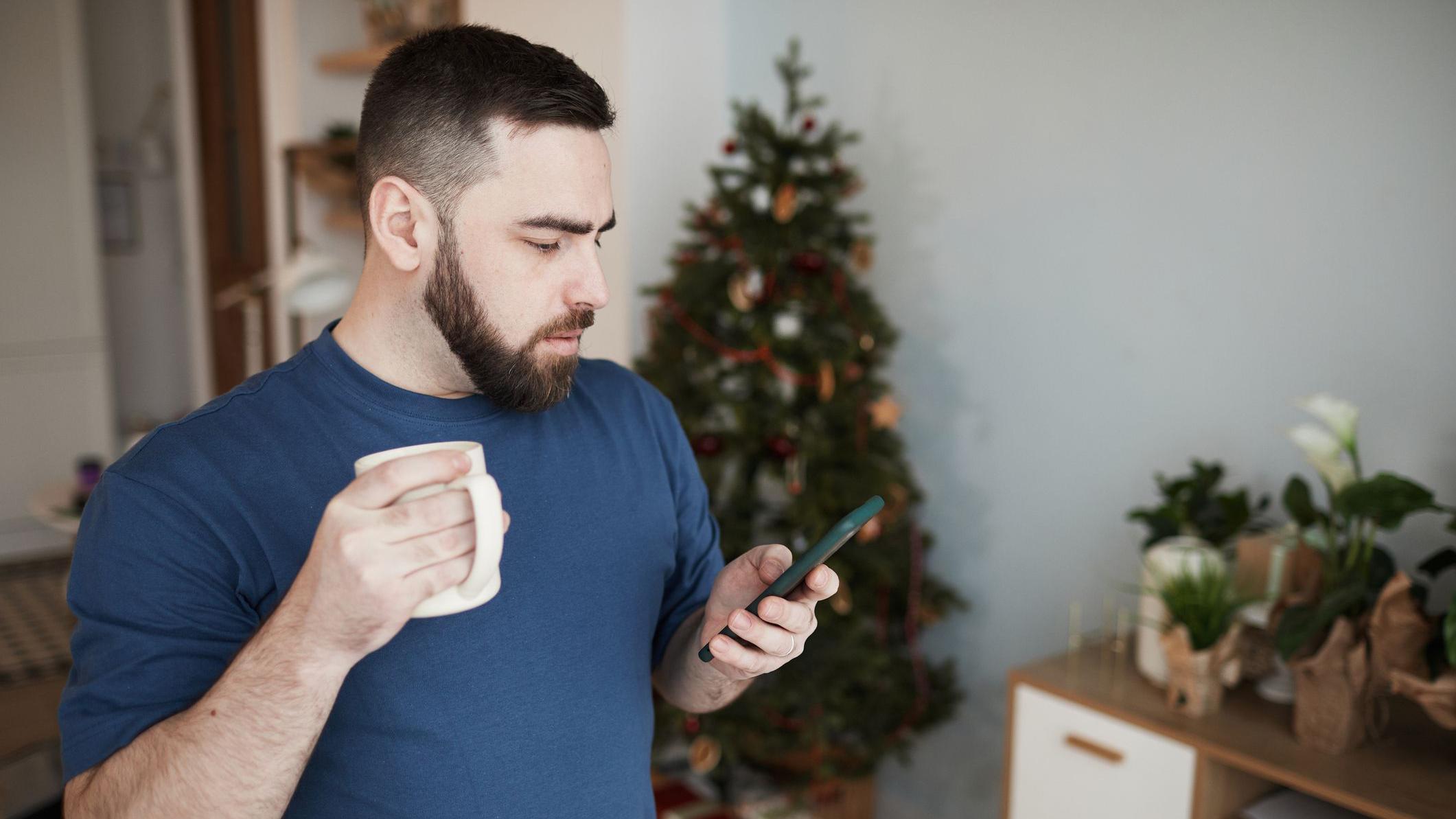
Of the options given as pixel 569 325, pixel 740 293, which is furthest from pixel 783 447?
pixel 569 325

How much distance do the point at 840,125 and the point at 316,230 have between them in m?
2.52

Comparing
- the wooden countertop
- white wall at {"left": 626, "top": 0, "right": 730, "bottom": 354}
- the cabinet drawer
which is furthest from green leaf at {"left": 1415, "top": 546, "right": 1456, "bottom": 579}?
the wooden countertop

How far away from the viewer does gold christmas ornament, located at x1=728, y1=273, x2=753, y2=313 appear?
7.52 feet

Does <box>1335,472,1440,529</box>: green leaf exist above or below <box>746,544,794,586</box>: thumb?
below

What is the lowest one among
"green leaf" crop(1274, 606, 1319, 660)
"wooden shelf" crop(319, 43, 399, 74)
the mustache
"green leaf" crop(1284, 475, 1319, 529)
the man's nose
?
"green leaf" crop(1274, 606, 1319, 660)

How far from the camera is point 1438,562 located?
1.57 metres

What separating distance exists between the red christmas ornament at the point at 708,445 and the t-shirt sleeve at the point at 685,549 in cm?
101

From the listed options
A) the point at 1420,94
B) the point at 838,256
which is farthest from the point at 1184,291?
the point at 838,256

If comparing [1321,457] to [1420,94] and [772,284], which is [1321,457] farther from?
[772,284]

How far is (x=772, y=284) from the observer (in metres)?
2.31

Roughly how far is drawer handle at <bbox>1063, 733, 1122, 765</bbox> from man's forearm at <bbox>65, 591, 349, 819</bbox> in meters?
1.36

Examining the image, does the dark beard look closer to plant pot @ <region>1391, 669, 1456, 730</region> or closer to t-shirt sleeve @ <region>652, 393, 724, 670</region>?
t-shirt sleeve @ <region>652, 393, 724, 670</region>

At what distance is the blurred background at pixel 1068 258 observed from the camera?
69.6 inches

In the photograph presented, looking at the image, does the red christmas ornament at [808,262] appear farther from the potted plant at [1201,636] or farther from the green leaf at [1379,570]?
the green leaf at [1379,570]
